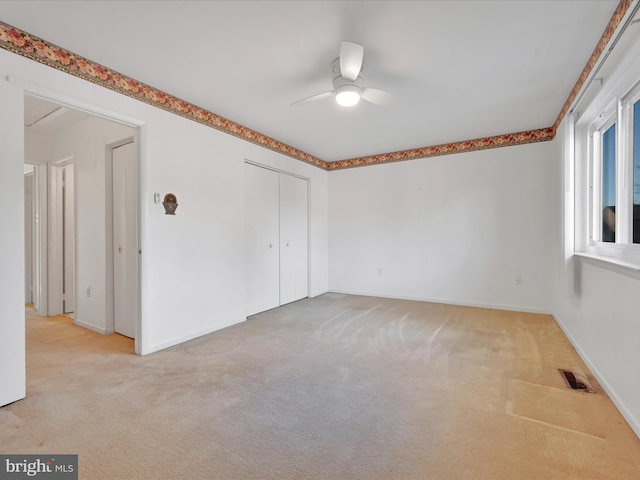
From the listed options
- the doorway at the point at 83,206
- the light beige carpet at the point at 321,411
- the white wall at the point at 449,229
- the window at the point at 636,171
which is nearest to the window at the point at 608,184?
the window at the point at 636,171

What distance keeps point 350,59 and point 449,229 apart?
10.7ft

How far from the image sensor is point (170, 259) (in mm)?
2953

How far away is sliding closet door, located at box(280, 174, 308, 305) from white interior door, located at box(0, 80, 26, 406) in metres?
3.00

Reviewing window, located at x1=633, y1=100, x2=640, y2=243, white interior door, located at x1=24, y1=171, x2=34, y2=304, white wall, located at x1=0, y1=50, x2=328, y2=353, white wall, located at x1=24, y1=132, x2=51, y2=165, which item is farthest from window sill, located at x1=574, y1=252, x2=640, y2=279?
white interior door, located at x1=24, y1=171, x2=34, y2=304

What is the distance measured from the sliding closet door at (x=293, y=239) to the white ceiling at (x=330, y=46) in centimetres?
163

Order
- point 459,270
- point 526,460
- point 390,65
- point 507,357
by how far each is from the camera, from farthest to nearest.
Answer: point 459,270, point 507,357, point 390,65, point 526,460

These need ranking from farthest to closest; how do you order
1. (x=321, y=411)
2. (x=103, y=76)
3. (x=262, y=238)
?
(x=262, y=238)
(x=103, y=76)
(x=321, y=411)

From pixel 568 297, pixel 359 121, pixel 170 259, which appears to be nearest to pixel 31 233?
pixel 170 259

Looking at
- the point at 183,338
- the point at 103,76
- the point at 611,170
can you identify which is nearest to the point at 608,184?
the point at 611,170

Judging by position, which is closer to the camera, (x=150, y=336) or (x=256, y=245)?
(x=150, y=336)

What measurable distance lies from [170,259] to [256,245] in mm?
1343

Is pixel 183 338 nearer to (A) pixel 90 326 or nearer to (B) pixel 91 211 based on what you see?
(A) pixel 90 326

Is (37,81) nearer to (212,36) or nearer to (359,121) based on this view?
(212,36)

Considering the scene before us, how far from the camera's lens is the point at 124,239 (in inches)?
130
